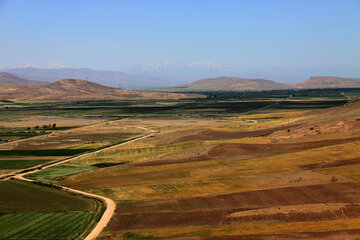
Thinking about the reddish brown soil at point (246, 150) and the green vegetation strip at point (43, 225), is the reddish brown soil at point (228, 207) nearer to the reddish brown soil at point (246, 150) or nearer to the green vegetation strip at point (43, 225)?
the green vegetation strip at point (43, 225)

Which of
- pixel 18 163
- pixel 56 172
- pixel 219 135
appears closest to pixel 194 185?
pixel 56 172

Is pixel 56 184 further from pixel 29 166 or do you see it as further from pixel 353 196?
pixel 353 196

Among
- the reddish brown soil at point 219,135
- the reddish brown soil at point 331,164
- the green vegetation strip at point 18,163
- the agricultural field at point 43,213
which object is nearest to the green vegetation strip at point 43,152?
the green vegetation strip at point 18,163

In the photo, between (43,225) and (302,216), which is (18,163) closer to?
(43,225)

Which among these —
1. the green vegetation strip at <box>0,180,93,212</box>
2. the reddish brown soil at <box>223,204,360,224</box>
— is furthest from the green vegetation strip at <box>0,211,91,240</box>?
the reddish brown soil at <box>223,204,360,224</box>

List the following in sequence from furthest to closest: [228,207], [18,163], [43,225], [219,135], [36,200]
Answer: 1. [219,135]
2. [18,163]
3. [36,200]
4. [228,207]
5. [43,225]

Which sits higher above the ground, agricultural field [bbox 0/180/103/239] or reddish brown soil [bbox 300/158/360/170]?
reddish brown soil [bbox 300/158/360/170]

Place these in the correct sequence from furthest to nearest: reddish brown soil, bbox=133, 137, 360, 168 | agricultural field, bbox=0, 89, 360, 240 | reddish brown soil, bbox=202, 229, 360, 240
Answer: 1. reddish brown soil, bbox=133, 137, 360, 168
2. agricultural field, bbox=0, 89, 360, 240
3. reddish brown soil, bbox=202, 229, 360, 240

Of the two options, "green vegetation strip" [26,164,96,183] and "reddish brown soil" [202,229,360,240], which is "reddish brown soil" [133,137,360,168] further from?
"reddish brown soil" [202,229,360,240]
